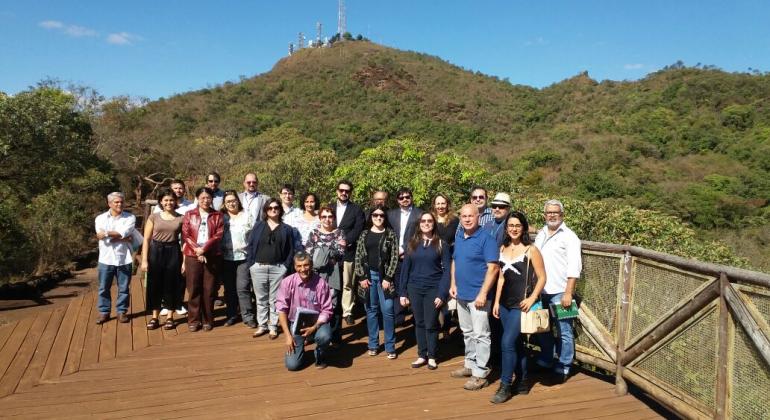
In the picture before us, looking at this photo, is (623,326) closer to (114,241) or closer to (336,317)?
(336,317)

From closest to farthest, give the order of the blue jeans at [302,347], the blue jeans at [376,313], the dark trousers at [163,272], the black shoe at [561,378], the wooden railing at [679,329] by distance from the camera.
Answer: the wooden railing at [679,329], the black shoe at [561,378], the blue jeans at [302,347], the blue jeans at [376,313], the dark trousers at [163,272]

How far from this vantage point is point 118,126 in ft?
88.2

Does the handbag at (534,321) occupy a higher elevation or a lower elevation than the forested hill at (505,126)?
lower

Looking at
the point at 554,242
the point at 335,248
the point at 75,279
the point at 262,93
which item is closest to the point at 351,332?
the point at 335,248

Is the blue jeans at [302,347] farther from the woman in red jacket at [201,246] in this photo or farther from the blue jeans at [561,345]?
the blue jeans at [561,345]

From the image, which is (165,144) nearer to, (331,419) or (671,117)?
A: (331,419)

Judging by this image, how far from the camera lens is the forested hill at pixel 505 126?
2123 cm

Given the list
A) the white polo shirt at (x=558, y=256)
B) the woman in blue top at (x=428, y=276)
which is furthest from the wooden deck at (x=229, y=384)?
the white polo shirt at (x=558, y=256)

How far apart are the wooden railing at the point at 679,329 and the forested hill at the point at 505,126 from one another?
29.2 feet

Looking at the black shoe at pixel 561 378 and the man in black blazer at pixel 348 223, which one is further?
the man in black blazer at pixel 348 223

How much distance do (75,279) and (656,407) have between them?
1131cm

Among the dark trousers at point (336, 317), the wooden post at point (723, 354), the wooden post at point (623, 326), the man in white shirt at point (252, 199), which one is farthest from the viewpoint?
the man in white shirt at point (252, 199)

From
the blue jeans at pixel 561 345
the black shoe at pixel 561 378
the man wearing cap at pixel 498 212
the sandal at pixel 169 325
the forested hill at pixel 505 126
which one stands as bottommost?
the black shoe at pixel 561 378

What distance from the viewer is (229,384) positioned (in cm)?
364
